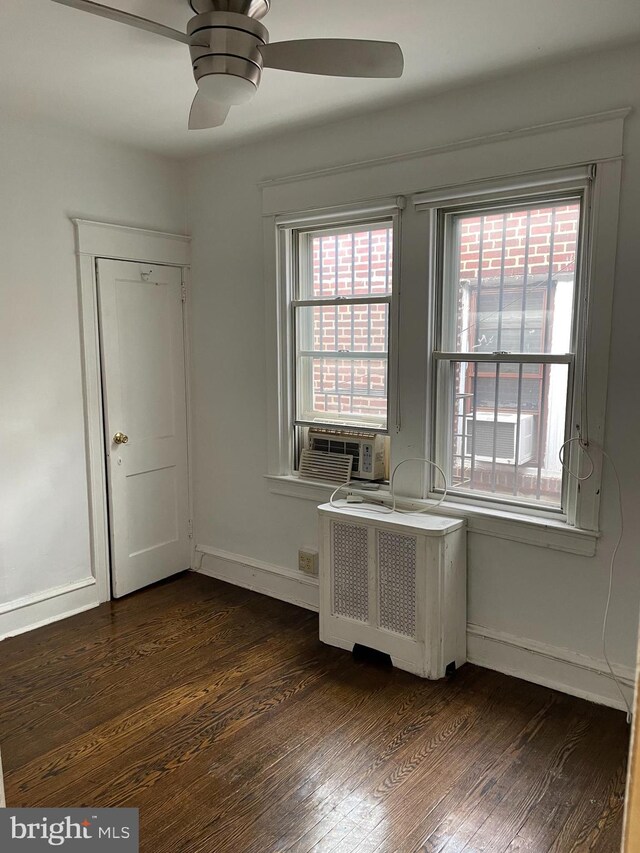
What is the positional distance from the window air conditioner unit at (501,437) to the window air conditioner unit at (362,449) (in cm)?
51

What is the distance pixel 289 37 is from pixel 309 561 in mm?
2511

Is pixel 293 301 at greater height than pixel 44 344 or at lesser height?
greater

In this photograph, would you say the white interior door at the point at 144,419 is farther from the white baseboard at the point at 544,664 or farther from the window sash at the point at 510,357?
the window sash at the point at 510,357

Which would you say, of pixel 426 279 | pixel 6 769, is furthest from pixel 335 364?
pixel 6 769

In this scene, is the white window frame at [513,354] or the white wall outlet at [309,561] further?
the white wall outlet at [309,561]

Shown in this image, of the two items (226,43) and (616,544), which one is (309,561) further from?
(226,43)

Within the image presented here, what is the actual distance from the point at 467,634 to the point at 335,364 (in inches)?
61.3

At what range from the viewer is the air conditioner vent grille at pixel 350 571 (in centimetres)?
299

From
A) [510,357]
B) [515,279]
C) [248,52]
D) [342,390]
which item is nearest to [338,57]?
[248,52]

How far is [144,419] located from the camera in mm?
3801

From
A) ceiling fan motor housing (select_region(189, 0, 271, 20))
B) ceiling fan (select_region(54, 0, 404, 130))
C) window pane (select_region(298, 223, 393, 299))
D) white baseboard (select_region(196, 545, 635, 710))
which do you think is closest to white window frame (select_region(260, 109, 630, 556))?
window pane (select_region(298, 223, 393, 299))

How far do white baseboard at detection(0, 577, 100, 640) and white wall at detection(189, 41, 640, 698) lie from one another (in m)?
0.82

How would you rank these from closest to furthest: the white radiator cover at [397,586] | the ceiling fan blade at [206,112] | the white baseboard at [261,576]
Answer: the ceiling fan blade at [206,112] → the white radiator cover at [397,586] → the white baseboard at [261,576]

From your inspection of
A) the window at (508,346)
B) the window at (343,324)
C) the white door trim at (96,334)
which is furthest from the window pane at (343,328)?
the white door trim at (96,334)
